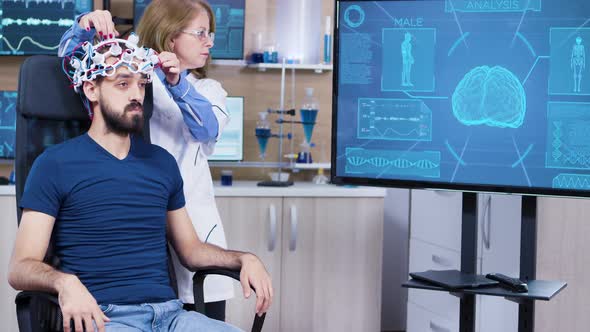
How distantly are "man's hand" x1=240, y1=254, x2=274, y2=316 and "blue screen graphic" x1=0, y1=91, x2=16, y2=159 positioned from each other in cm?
229

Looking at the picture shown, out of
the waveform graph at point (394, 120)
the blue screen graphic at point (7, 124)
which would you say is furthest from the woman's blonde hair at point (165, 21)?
the blue screen graphic at point (7, 124)

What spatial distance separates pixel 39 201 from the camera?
2014 mm

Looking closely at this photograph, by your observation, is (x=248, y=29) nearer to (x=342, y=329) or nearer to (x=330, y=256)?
(x=330, y=256)

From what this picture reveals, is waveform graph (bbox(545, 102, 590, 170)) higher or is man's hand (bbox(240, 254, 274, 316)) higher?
waveform graph (bbox(545, 102, 590, 170))

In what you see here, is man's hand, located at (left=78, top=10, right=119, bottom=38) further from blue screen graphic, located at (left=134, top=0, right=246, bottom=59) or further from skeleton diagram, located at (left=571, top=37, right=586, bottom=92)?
blue screen graphic, located at (left=134, top=0, right=246, bottom=59)

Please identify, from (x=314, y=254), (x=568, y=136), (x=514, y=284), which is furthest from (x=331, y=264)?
(x=568, y=136)

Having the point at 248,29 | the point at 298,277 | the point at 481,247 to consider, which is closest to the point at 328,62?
the point at 248,29

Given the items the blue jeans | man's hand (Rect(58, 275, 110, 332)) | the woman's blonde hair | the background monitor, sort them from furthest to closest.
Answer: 1. the background monitor
2. the woman's blonde hair
3. the blue jeans
4. man's hand (Rect(58, 275, 110, 332))

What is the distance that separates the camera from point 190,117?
2.34 metres

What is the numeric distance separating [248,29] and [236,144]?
0.59 metres

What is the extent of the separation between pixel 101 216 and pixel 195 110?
1.36 ft

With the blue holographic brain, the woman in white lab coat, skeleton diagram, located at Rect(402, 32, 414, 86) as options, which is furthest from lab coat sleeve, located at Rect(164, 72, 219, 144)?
the blue holographic brain

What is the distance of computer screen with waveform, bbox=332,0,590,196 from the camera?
2.35m

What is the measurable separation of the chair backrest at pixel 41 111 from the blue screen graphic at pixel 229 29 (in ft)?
5.85
